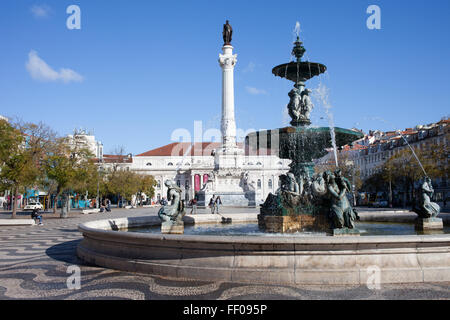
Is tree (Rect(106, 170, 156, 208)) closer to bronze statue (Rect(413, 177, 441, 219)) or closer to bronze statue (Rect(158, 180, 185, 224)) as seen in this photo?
bronze statue (Rect(158, 180, 185, 224))

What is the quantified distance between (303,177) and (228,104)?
4795 cm

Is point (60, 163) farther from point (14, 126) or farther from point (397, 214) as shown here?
point (397, 214)

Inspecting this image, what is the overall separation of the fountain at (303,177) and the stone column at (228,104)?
1815 inches

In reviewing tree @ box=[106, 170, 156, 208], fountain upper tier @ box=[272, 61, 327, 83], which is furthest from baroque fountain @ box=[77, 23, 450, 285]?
tree @ box=[106, 170, 156, 208]

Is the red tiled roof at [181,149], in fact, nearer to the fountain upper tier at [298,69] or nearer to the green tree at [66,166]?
the green tree at [66,166]

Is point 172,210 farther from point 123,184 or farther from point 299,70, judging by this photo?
point 123,184

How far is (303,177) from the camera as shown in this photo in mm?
10852

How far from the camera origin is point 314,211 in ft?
31.6

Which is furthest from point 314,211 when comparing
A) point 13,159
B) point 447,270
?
point 13,159

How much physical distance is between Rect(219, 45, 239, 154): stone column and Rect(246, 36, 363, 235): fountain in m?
46.1

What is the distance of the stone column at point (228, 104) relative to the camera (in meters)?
57.9

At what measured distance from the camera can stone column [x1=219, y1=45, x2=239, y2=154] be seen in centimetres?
5791

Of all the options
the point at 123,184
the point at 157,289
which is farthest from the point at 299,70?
the point at 123,184

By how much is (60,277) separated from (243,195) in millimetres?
42800
